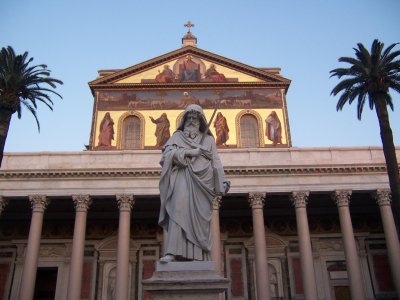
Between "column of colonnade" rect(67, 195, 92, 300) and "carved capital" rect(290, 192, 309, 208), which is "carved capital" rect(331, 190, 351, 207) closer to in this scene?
"carved capital" rect(290, 192, 309, 208)

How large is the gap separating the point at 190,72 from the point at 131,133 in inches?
232

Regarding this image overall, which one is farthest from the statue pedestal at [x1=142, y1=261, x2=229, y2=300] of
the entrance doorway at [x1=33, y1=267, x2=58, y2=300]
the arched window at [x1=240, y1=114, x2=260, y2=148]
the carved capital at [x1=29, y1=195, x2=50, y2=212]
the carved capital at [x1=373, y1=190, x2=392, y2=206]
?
the entrance doorway at [x1=33, y1=267, x2=58, y2=300]

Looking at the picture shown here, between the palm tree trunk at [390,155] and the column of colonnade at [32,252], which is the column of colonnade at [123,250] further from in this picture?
the palm tree trunk at [390,155]

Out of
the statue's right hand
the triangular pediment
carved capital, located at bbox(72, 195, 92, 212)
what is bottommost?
the statue's right hand

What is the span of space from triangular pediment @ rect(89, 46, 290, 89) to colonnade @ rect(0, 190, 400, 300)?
32.7ft

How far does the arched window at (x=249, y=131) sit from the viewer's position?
96.6 feet

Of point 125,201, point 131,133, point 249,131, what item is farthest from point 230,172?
point 131,133

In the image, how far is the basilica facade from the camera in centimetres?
2286

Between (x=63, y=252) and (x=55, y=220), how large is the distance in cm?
212

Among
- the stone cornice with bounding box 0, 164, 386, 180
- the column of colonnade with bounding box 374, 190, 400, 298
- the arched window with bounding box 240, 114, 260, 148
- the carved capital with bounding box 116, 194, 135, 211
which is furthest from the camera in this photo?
the arched window with bounding box 240, 114, 260, 148

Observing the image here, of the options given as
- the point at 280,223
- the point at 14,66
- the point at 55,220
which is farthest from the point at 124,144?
the point at 280,223

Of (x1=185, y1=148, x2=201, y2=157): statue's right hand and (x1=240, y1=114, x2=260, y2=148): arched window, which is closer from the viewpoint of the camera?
(x1=185, y1=148, x2=201, y2=157): statue's right hand

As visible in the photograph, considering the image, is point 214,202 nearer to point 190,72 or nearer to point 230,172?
point 230,172

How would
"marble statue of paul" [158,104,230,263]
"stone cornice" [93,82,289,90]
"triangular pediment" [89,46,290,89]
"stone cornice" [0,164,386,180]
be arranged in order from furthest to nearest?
"triangular pediment" [89,46,290,89]
"stone cornice" [93,82,289,90]
"stone cornice" [0,164,386,180]
"marble statue of paul" [158,104,230,263]
